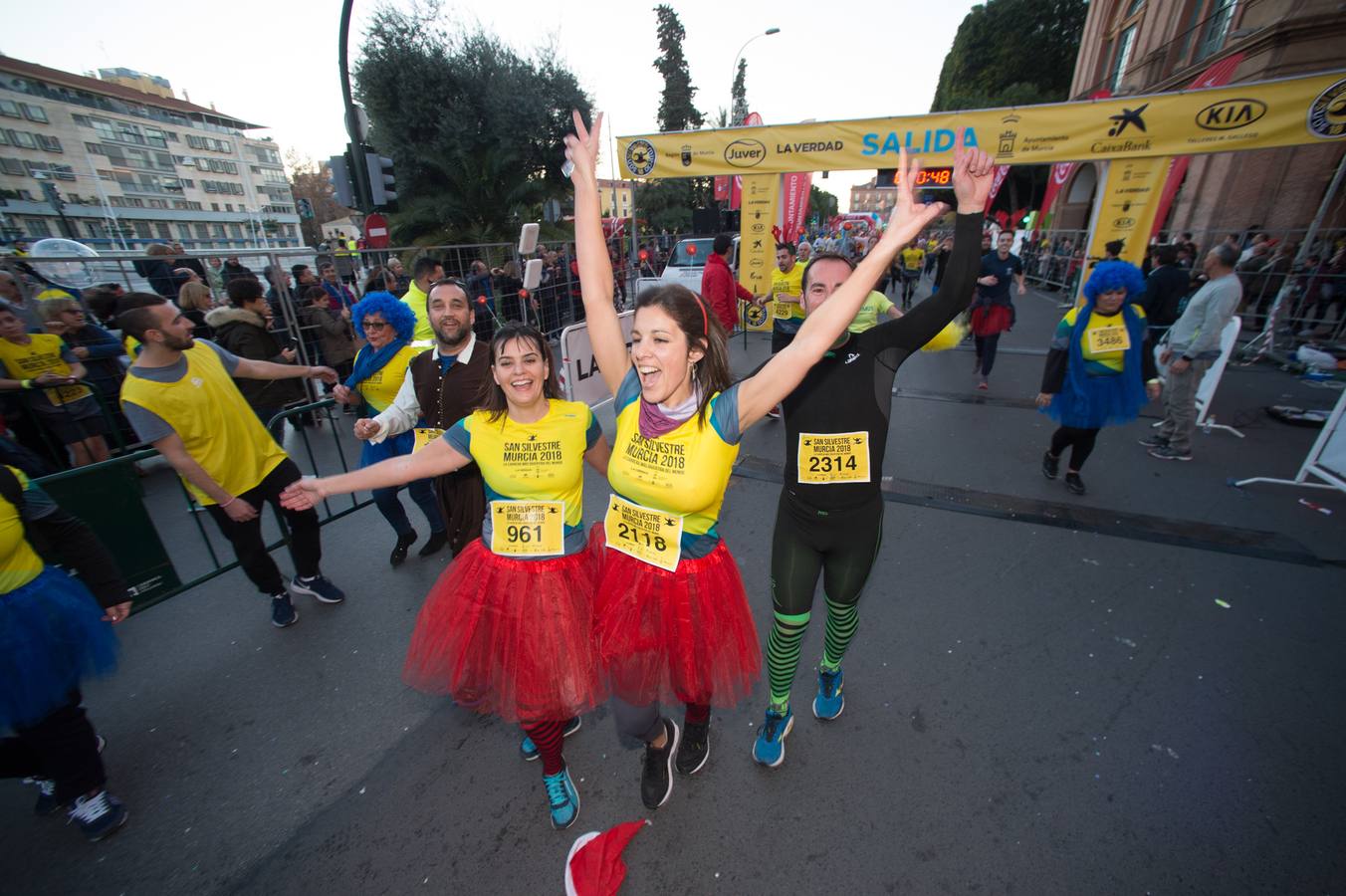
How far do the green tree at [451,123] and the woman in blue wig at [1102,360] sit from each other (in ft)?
63.9

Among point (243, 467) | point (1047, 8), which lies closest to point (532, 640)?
point (243, 467)

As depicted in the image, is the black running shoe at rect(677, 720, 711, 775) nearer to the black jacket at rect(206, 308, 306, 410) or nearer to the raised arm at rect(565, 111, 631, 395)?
the raised arm at rect(565, 111, 631, 395)

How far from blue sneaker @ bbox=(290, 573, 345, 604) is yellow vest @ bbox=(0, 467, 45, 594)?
168 centimetres

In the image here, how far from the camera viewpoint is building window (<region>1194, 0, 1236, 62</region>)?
1482 cm

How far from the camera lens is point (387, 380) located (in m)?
3.83

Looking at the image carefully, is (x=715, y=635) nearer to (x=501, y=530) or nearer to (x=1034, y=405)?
(x=501, y=530)

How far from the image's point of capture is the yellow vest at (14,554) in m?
1.96

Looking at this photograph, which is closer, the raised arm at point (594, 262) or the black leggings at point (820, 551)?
the raised arm at point (594, 262)

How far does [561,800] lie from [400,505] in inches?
107

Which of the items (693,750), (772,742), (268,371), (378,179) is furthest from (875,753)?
(378,179)

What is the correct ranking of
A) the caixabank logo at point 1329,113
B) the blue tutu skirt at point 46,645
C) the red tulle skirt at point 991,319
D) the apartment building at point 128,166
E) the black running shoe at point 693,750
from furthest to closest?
the apartment building at point 128,166, the red tulle skirt at point 991,319, the caixabank logo at point 1329,113, the black running shoe at point 693,750, the blue tutu skirt at point 46,645

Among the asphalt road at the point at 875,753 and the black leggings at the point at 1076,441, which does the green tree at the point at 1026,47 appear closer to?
the black leggings at the point at 1076,441

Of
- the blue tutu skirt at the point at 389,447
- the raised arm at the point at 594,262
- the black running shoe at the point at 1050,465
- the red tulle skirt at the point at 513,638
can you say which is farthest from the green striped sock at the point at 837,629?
the black running shoe at the point at 1050,465

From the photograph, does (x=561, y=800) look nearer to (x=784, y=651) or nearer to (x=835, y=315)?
(x=784, y=651)
